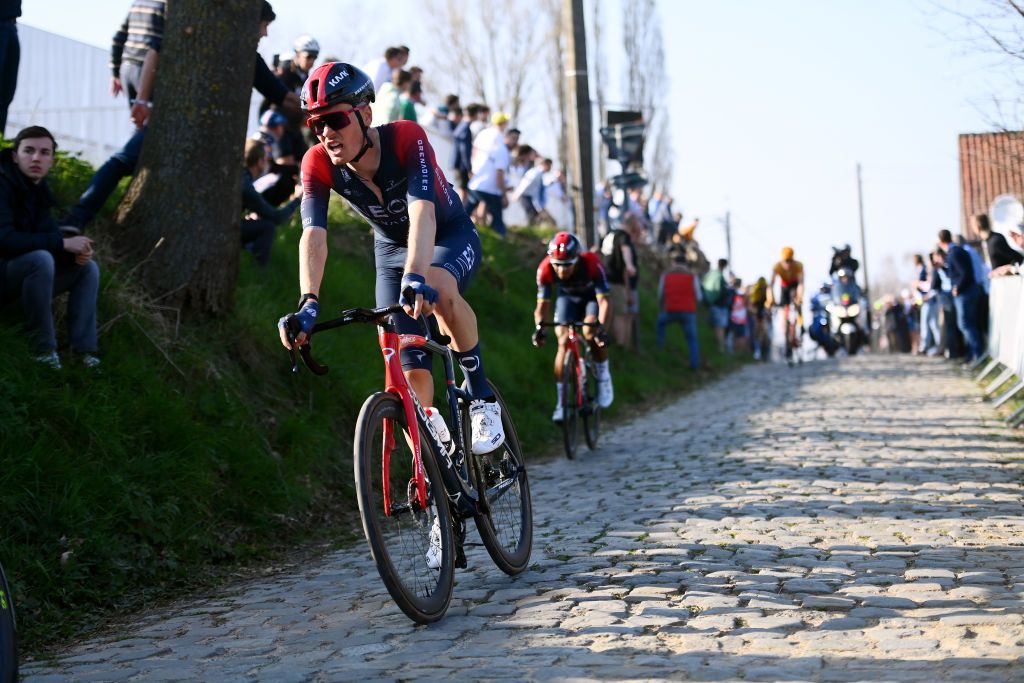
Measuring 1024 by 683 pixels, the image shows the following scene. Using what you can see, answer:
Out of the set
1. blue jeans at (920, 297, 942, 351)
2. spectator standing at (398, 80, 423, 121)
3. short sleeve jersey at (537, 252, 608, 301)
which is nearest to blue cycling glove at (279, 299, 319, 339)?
short sleeve jersey at (537, 252, 608, 301)

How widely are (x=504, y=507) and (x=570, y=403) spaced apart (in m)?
5.70

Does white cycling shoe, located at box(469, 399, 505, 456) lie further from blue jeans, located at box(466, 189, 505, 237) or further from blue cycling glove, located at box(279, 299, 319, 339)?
blue jeans, located at box(466, 189, 505, 237)

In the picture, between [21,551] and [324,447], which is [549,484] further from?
[21,551]

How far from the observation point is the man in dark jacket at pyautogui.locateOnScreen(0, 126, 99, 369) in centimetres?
805

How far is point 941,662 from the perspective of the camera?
469 cm

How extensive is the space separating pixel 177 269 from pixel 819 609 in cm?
578

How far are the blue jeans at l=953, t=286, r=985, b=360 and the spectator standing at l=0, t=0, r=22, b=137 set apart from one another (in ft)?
46.3

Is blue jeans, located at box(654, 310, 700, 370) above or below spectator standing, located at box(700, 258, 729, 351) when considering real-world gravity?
below

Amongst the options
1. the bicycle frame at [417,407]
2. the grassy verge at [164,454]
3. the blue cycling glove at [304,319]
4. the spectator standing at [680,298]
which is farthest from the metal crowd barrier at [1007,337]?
the blue cycling glove at [304,319]

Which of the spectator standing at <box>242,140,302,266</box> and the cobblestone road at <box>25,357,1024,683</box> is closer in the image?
the cobblestone road at <box>25,357,1024,683</box>

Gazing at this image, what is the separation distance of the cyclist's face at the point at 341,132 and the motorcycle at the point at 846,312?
2420cm

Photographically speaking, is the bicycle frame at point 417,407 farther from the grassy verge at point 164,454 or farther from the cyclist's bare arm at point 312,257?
the grassy verge at point 164,454

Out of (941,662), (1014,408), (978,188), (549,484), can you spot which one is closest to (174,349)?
(549,484)

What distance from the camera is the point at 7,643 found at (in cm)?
388
